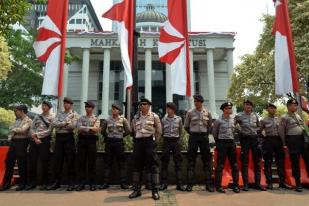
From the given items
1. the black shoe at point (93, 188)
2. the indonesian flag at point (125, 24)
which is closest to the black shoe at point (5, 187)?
the black shoe at point (93, 188)

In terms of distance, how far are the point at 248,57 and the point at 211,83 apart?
16970 mm

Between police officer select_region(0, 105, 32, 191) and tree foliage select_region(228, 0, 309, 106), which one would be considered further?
tree foliage select_region(228, 0, 309, 106)

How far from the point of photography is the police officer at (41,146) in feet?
24.8

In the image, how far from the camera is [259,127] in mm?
7652

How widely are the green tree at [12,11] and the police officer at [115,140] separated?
17.5 ft

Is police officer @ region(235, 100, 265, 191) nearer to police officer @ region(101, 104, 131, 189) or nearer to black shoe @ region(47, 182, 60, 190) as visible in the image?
police officer @ region(101, 104, 131, 189)

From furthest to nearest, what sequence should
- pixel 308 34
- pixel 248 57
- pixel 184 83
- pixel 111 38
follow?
1. pixel 111 38
2. pixel 248 57
3. pixel 308 34
4. pixel 184 83

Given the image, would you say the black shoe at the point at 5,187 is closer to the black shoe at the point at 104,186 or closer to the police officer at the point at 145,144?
the black shoe at the point at 104,186

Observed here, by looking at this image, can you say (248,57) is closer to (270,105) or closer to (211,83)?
(211,83)

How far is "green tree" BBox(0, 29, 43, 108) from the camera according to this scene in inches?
1046

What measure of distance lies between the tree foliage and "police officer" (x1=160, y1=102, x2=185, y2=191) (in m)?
14.9

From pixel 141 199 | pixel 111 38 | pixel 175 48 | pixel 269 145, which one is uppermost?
pixel 111 38

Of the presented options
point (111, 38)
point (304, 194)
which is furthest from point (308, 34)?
point (111, 38)

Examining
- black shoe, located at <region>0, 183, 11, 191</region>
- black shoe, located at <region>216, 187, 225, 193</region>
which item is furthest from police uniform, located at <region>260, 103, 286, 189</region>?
black shoe, located at <region>0, 183, 11, 191</region>
